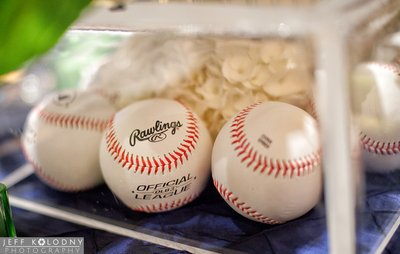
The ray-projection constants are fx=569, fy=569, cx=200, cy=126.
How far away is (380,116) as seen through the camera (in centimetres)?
91

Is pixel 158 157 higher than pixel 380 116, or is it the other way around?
pixel 380 116

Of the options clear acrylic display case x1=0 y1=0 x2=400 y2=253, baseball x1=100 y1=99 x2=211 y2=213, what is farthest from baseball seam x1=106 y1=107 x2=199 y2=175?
clear acrylic display case x1=0 y1=0 x2=400 y2=253

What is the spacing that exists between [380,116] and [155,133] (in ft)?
1.22

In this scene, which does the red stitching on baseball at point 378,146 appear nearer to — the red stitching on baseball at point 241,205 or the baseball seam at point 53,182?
the red stitching on baseball at point 241,205

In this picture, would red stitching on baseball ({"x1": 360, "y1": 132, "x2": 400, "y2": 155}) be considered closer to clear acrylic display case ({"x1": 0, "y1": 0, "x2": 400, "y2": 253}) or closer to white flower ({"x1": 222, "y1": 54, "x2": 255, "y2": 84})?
clear acrylic display case ({"x1": 0, "y1": 0, "x2": 400, "y2": 253})

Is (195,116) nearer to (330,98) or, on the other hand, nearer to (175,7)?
(175,7)

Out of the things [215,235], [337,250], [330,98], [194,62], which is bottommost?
[215,235]

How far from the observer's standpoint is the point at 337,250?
2.59ft

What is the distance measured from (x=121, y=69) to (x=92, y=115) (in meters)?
0.14

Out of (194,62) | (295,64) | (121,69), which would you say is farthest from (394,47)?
(121,69)

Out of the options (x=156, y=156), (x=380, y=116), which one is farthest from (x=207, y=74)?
(x=380, y=116)

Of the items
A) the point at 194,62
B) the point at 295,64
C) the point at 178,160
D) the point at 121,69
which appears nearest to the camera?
the point at 295,64

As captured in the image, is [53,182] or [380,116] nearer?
[380,116]

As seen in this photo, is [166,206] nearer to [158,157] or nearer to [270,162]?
[158,157]
